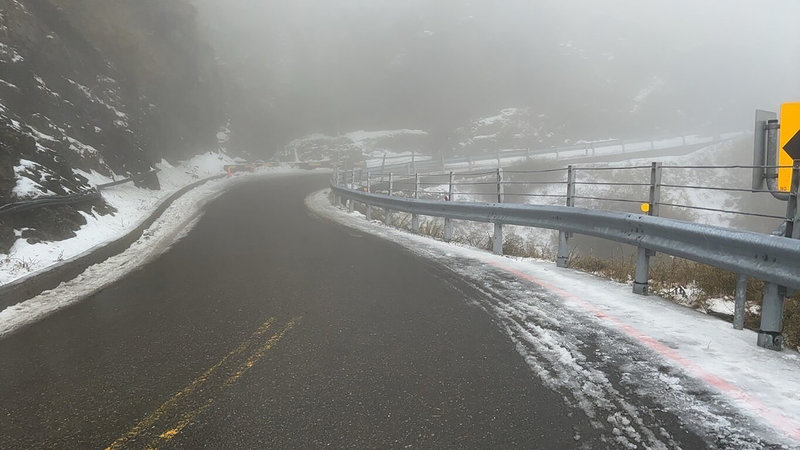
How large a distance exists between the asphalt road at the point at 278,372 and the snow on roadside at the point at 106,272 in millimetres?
319

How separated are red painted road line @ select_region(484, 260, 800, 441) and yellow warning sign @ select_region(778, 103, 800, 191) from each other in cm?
228

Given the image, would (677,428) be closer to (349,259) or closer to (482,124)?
(349,259)

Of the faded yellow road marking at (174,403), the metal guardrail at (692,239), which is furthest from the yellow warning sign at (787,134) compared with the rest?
the faded yellow road marking at (174,403)

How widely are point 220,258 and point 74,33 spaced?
1820 cm

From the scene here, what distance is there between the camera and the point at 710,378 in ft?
11.0

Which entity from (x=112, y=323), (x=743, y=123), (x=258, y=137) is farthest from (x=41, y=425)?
(x=743, y=123)

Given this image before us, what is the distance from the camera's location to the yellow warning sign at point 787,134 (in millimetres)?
4859

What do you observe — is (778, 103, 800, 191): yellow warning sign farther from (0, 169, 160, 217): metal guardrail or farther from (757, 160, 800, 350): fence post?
(0, 169, 160, 217): metal guardrail

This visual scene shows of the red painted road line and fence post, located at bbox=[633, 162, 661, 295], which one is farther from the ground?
fence post, located at bbox=[633, 162, 661, 295]

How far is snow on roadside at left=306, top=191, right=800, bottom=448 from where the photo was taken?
2742mm

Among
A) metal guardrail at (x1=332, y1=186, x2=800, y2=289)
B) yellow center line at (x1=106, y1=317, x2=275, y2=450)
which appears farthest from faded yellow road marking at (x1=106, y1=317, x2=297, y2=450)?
metal guardrail at (x1=332, y1=186, x2=800, y2=289)

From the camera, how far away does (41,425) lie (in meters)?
2.93

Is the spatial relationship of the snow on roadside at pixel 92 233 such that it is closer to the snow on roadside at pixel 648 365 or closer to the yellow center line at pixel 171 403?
the yellow center line at pixel 171 403

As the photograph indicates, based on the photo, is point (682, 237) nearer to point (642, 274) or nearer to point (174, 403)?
point (642, 274)
